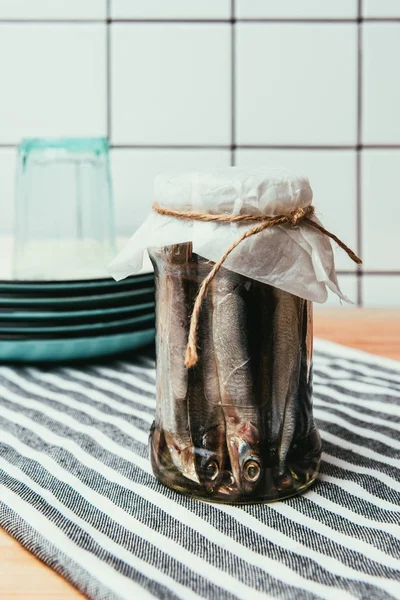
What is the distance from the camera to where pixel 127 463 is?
0.61m

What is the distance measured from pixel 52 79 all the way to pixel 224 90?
0.26 meters

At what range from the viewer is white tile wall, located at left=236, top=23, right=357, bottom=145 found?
1.19 metres

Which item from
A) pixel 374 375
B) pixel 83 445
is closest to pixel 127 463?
pixel 83 445

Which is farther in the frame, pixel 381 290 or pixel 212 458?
pixel 381 290

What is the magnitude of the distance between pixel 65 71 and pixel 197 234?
80 centimetres

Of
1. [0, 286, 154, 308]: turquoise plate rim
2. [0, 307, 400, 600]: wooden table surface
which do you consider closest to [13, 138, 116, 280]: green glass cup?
[0, 286, 154, 308]: turquoise plate rim

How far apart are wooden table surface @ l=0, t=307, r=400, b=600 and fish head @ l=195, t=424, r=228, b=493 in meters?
0.13

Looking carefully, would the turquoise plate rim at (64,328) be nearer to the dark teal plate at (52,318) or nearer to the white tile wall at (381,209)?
the dark teal plate at (52,318)

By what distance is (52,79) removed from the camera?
3.97 feet

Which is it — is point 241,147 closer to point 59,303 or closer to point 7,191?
point 7,191

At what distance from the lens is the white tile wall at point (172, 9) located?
1188mm

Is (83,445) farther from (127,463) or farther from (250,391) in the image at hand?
(250,391)

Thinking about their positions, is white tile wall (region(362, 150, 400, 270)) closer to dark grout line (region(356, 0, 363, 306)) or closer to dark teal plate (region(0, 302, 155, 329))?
dark grout line (region(356, 0, 363, 306))

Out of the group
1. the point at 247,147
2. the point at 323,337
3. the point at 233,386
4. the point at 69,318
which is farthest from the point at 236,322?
the point at 247,147
